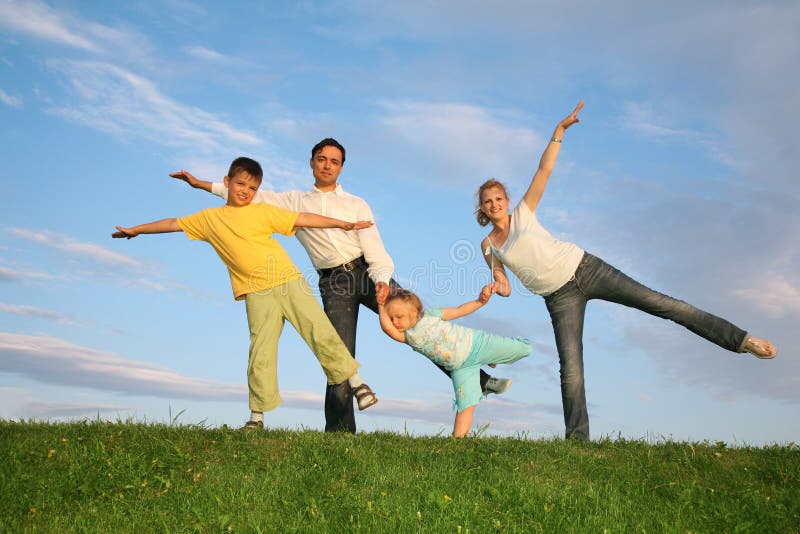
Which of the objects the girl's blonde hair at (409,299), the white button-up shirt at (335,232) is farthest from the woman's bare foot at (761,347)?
the white button-up shirt at (335,232)

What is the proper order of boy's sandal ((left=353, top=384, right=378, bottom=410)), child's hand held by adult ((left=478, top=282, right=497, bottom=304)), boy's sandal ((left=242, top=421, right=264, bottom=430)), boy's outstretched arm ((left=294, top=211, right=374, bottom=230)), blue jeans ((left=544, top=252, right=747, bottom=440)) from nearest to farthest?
boy's sandal ((left=242, top=421, right=264, bottom=430)) → boy's outstretched arm ((left=294, top=211, right=374, bottom=230)) → boy's sandal ((left=353, top=384, right=378, bottom=410)) → child's hand held by adult ((left=478, top=282, right=497, bottom=304)) → blue jeans ((left=544, top=252, right=747, bottom=440))

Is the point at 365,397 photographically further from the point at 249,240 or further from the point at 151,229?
the point at 151,229

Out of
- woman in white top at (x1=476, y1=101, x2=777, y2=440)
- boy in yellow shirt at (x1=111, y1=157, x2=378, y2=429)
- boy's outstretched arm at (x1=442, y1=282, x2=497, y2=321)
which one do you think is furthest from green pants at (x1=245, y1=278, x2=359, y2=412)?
woman in white top at (x1=476, y1=101, x2=777, y2=440)

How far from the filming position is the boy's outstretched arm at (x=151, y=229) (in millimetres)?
10398

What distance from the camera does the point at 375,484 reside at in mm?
7918

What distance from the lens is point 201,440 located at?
945 cm

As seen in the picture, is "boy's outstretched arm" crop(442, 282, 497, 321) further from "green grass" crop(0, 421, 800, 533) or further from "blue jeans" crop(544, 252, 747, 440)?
"green grass" crop(0, 421, 800, 533)

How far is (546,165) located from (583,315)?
87.5 inches

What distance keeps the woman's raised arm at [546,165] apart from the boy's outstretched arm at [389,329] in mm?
2628

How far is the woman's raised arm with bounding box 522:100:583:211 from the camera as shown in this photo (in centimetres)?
1073

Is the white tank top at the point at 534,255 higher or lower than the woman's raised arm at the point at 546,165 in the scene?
lower

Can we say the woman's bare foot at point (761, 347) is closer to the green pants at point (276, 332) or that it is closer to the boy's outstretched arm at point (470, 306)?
the boy's outstretched arm at point (470, 306)

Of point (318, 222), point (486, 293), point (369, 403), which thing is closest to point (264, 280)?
point (318, 222)

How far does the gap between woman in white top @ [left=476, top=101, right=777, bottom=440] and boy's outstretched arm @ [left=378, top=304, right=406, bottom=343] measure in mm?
1606
